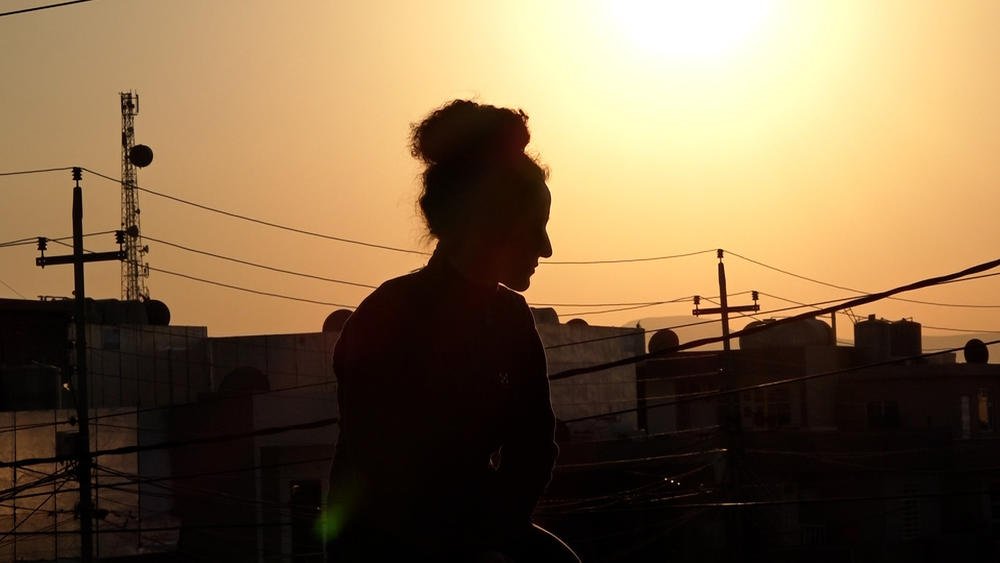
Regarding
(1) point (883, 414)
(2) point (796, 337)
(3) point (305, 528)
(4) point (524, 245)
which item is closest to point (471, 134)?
(4) point (524, 245)

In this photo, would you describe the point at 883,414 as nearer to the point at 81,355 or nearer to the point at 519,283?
the point at 81,355

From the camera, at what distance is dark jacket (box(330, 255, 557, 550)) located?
252 cm

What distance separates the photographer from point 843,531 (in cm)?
3969

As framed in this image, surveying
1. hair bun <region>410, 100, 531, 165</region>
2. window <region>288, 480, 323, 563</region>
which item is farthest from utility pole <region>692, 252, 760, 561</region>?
hair bun <region>410, 100, 531, 165</region>

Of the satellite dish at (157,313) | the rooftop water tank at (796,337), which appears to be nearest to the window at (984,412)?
the rooftop water tank at (796,337)

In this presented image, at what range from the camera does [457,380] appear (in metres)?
2.60

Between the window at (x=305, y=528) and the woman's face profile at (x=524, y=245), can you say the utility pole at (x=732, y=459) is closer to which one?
the window at (x=305, y=528)

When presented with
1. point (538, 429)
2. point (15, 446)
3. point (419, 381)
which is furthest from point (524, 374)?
point (15, 446)

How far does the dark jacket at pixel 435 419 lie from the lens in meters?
2.52

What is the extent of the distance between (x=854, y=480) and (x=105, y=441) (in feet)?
68.9

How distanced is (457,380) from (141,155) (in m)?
40.9

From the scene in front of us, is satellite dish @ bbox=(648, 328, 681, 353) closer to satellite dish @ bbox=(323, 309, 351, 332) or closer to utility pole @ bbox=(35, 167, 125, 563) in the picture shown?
satellite dish @ bbox=(323, 309, 351, 332)

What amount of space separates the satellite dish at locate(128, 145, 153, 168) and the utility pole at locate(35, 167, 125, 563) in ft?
50.3

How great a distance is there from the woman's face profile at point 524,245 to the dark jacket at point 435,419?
0.16 ft
